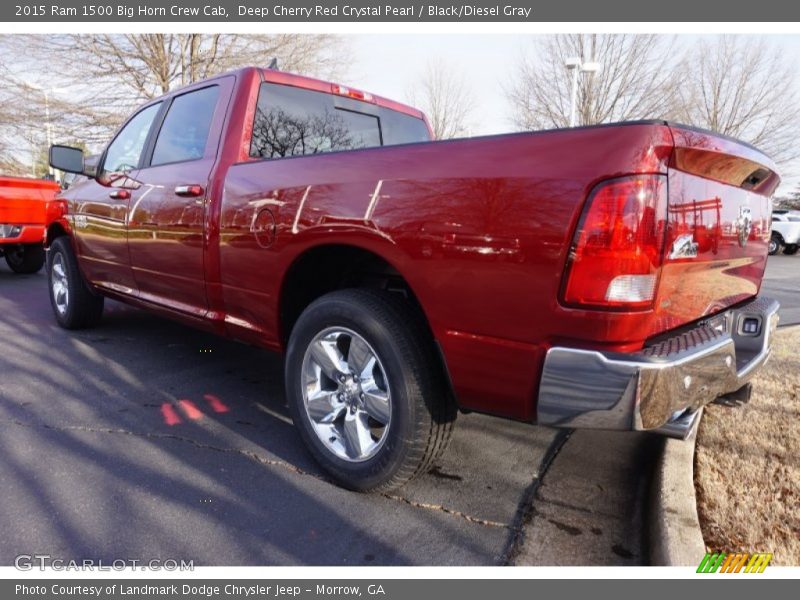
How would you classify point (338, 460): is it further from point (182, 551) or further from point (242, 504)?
point (182, 551)

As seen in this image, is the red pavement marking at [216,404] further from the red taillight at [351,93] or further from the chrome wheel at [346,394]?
the red taillight at [351,93]

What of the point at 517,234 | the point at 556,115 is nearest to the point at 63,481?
the point at 517,234

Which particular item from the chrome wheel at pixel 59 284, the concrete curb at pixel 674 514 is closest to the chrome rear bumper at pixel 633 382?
the concrete curb at pixel 674 514

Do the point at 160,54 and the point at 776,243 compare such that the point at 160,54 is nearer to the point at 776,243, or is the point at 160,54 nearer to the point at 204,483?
the point at 204,483

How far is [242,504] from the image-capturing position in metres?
2.34

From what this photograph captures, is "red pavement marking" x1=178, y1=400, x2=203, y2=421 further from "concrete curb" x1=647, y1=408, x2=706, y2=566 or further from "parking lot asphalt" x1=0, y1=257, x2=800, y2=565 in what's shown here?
"concrete curb" x1=647, y1=408, x2=706, y2=566

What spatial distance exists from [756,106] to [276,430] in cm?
2444

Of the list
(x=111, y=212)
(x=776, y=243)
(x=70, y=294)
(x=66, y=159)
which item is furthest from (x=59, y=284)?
(x=776, y=243)

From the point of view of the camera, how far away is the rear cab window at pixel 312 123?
10.3 feet

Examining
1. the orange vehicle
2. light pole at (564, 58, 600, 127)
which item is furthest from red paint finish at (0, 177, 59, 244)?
light pole at (564, 58, 600, 127)

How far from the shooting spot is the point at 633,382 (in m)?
1.68

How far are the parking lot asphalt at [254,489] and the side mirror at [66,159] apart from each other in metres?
1.70

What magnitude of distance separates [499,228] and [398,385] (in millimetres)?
756

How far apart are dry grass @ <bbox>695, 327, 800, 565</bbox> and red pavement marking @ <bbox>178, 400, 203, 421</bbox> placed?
261cm
